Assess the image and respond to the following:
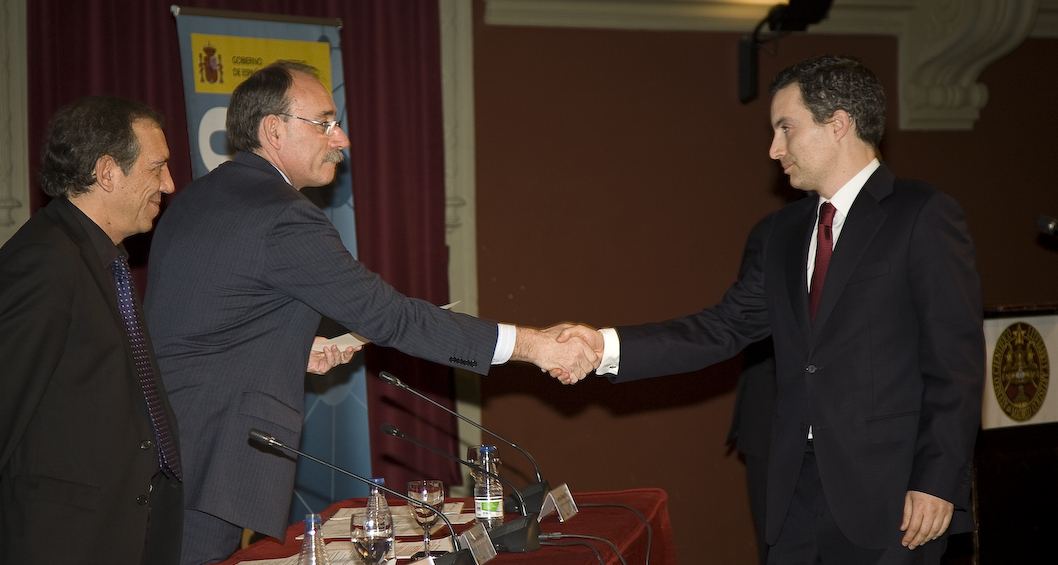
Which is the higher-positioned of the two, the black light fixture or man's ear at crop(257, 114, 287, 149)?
the black light fixture

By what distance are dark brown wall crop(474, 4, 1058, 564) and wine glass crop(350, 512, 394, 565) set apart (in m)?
2.56

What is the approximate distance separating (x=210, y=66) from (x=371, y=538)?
97.0 inches

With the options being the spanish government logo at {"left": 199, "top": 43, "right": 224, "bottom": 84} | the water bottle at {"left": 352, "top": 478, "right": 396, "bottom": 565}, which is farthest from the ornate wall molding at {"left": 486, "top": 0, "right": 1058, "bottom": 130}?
the water bottle at {"left": 352, "top": 478, "right": 396, "bottom": 565}

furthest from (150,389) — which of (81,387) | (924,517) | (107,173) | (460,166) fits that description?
(460,166)

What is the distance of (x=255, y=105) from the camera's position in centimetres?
258

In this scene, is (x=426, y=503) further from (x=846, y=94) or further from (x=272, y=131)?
(x=846, y=94)

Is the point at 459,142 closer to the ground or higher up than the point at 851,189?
higher up

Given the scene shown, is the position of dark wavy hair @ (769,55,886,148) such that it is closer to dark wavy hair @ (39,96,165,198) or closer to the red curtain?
dark wavy hair @ (39,96,165,198)

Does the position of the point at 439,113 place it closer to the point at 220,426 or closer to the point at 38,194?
the point at 38,194

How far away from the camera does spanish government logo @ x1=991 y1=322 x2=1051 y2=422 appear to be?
133 inches

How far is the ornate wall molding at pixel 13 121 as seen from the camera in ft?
12.5

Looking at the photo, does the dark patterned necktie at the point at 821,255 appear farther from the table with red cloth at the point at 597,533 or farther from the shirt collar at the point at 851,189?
the table with red cloth at the point at 597,533

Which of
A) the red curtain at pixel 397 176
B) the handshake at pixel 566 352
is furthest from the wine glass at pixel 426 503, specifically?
the red curtain at pixel 397 176

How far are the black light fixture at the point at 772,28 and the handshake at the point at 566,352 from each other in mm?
2450
